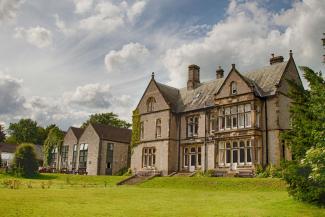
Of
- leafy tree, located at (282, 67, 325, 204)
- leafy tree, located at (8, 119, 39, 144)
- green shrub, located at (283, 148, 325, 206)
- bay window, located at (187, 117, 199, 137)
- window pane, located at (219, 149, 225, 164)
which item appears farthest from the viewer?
leafy tree, located at (8, 119, 39, 144)

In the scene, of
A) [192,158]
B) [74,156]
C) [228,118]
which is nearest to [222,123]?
[228,118]

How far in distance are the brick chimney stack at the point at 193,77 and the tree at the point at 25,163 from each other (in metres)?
22.1

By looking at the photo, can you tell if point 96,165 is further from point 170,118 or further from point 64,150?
point 170,118

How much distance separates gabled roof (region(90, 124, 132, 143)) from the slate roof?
1461 centimetres

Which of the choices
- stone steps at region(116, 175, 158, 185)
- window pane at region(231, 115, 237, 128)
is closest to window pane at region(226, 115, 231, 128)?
window pane at region(231, 115, 237, 128)

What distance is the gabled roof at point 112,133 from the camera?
5819 cm

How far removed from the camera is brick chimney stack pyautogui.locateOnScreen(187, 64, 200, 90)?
158 feet

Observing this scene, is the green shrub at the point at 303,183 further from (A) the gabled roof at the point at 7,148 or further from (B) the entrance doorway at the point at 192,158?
(A) the gabled roof at the point at 7,148

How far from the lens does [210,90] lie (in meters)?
44.5

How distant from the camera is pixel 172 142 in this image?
1748 inches

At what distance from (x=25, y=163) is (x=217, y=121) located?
25224 mm

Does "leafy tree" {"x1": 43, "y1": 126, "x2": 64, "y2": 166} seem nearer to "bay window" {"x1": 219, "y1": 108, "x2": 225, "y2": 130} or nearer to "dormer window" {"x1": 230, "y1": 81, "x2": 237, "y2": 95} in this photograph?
"bay window" {"x1": 219, "y1": 108, "x2": 225, "y2": 130}

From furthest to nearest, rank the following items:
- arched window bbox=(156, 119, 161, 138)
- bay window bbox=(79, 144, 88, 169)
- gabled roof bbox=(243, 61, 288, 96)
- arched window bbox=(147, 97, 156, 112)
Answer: bay window bbox=(79, 144, 88, 169) < arched window bbox=(147, 97, 156, 112) < arched window bbox=(156, 119, 161, 138) < gabled roof bbox=(243, 61, 288, 96)

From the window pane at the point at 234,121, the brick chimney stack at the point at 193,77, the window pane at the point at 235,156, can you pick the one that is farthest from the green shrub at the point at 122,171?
the window pane at the point at 234,121
